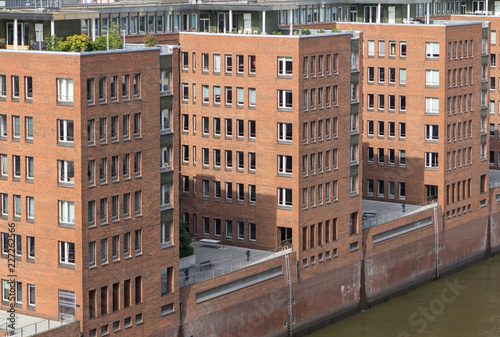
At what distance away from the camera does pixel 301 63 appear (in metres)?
104

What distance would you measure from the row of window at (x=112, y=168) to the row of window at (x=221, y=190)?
22482 millimetres

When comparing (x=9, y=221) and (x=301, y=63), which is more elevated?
(x=301, y=63)

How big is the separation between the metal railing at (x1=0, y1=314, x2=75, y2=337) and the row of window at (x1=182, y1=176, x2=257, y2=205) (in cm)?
2899

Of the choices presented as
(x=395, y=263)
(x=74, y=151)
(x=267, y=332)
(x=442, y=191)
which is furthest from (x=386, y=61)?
(x=74, y=151)

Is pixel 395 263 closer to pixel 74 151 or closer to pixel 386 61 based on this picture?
pixel 386 61

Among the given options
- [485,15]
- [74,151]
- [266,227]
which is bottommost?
[266,227]

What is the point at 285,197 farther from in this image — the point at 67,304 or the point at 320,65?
the point at 67,304

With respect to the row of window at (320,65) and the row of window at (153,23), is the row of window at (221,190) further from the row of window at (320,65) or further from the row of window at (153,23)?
the row of window at (153,23)

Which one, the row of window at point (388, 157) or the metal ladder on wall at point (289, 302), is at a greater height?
the row of window at point (388, 157)

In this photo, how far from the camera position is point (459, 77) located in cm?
12950

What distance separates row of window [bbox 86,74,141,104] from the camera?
274 feet

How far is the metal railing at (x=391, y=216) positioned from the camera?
11929 centimetres

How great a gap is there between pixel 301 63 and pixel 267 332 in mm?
23124

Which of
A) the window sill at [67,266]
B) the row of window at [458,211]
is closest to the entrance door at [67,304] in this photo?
the window sill at [67,266]
